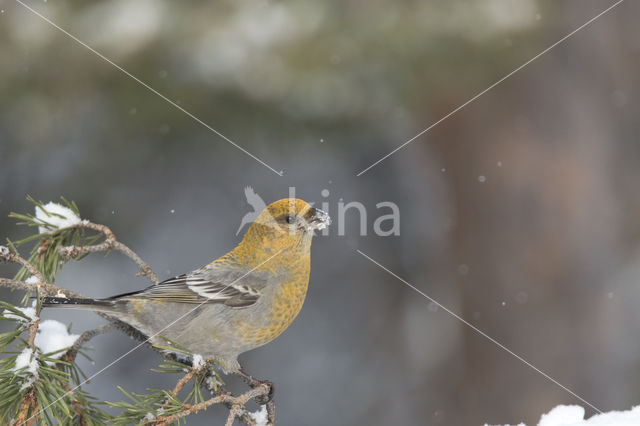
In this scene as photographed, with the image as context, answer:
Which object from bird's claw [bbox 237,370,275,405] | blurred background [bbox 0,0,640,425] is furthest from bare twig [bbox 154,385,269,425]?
blurred background [bbox 0,0,640,425]

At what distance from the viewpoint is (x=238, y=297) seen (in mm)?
2199

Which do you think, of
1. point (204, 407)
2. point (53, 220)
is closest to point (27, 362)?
point (204, 407)

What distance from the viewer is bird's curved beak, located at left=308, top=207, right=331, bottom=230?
2.36m

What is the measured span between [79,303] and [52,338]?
0.13 meters

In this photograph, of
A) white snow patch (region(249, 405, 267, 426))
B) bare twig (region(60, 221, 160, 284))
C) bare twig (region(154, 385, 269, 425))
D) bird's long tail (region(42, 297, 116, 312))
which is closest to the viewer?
bare twig (region(154, 385, 269, 425))

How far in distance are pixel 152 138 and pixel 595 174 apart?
3.36m

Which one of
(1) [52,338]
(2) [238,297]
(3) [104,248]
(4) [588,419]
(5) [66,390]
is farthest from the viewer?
(2) [238,297]

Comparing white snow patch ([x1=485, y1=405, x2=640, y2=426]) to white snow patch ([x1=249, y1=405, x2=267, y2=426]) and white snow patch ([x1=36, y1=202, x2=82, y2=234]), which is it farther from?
white snow patch ([x1=36, y1=202, x2=82, y2=234])

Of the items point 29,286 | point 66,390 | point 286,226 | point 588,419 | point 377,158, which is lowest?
point 66,390

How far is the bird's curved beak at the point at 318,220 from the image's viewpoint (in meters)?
2.36

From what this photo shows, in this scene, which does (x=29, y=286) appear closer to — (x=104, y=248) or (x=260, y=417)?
(x=104, y=248)

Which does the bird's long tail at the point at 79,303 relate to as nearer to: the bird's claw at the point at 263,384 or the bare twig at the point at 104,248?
the bare twig at the point at 104,248

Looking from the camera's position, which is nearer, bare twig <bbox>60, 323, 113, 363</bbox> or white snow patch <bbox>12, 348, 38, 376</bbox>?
white snow patch <bbox>12, 348, 38, 376</bbox>

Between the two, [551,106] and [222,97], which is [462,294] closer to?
[551,106]
